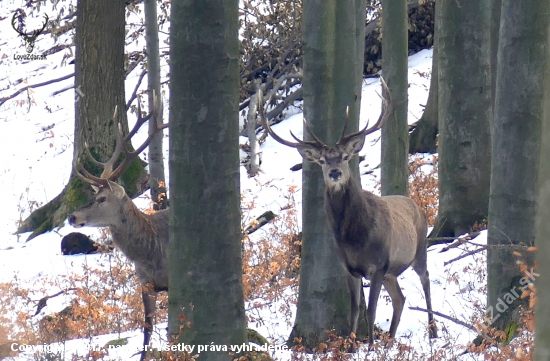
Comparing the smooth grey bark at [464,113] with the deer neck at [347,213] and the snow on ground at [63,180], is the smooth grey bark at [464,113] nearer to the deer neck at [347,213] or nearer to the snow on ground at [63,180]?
the snow on ground at [63,180]

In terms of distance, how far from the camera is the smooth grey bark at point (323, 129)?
7.06 meters

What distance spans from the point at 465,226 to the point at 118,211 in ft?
14.9

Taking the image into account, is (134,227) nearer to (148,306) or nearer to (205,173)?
(148,306)

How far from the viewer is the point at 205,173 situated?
4.77m

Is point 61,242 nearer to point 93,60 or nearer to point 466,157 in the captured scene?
point 93,60

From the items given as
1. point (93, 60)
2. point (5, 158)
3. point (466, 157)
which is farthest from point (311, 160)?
point (5, 158)

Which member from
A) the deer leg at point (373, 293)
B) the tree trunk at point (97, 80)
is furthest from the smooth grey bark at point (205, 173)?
the tree trunk at point (97, 80)

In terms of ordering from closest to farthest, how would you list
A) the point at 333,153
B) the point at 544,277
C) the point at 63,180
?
the point at 544,277, the point at 333,153, the point at 63,180

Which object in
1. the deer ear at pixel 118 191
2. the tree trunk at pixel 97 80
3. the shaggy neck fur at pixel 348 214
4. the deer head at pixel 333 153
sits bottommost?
the shaggy neck fur at pixel 348 214

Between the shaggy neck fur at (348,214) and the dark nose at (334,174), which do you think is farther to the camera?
the shaggy neck fur at (348,214)

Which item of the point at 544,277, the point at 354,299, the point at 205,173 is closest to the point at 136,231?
the point at 354,299

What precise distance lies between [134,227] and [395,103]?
3.98 meters

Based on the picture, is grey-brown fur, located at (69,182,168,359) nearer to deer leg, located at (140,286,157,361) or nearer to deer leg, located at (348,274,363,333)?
deer leg, located at (140,286,157,361)

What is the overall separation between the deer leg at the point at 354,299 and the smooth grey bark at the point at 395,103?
3235 millimetres
